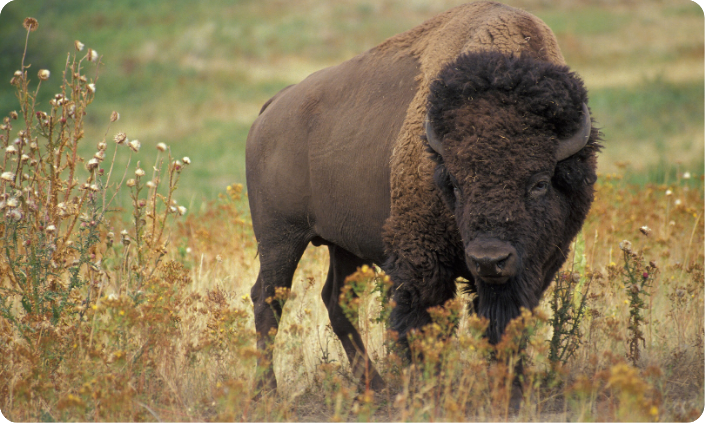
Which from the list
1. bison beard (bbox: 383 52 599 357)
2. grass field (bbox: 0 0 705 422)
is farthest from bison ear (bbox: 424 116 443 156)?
grass field (bbox: 0 0 705 422)

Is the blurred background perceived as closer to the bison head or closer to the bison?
the bison

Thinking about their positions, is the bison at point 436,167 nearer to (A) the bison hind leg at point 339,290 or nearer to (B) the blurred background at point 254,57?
(A) the bison hind leg at point 339,290

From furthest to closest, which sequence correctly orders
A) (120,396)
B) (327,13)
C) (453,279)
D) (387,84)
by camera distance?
(327,13) < (387,84) < (453,279) < (120,396)

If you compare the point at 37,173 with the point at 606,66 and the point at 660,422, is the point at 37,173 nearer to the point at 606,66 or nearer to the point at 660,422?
the point at 660,422

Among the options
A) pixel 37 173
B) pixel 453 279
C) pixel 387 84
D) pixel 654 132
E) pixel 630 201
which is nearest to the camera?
pixel 453 279

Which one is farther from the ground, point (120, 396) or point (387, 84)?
point (387, 84)

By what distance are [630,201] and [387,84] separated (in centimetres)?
391

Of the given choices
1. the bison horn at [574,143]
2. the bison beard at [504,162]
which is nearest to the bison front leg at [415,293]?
the bison beard at [504,162]

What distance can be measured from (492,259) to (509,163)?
21.5 inches

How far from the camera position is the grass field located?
3498 mm

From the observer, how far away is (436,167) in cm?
390

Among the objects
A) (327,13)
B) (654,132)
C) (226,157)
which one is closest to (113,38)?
(327,13)

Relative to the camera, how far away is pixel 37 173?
4434 mm

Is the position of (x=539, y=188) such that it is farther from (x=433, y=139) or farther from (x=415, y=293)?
(x=415, y=293)
